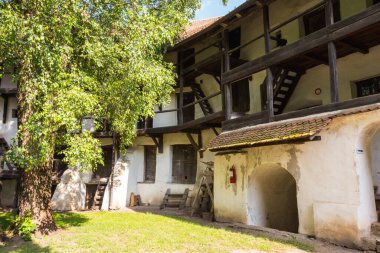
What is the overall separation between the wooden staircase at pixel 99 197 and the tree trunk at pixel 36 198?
6936 mm

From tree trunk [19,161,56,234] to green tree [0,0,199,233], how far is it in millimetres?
27

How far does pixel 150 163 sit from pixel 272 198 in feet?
28.4

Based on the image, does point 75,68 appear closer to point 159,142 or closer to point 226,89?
point 226,89

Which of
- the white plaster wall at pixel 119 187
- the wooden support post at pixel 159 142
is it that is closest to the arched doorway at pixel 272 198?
the wooden support post at pixel 159 142

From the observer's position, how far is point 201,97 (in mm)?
16281

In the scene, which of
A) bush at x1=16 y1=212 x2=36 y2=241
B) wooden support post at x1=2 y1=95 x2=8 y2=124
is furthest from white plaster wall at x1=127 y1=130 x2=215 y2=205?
wooden support post at x1=2 y1=95 x2=8 y2=124

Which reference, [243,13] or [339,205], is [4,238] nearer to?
[339,205]

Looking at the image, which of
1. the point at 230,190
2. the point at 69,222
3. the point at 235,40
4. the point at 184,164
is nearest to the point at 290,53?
the point at 230,190

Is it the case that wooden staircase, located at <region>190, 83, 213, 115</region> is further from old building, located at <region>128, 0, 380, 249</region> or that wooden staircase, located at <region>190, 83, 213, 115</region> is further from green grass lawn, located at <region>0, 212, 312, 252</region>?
green grass lawn, located at <region>0, 212, 312, 252</region>

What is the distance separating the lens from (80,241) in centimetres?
804

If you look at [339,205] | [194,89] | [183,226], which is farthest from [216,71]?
[339,205]

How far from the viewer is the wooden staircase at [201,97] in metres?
15.4

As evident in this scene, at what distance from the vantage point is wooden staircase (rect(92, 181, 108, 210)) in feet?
52.5

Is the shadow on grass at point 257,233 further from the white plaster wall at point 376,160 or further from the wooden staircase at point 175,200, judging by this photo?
the white plaster wall at point 376,160
